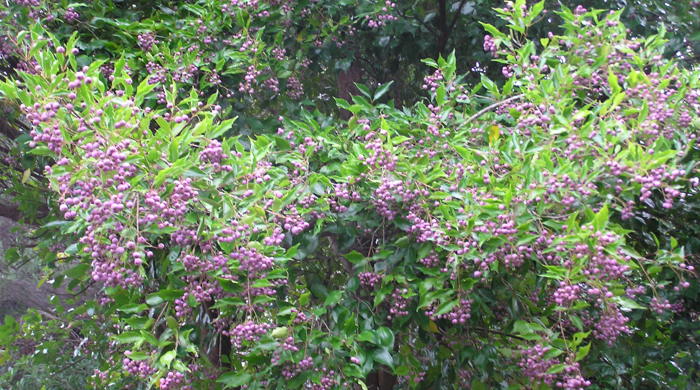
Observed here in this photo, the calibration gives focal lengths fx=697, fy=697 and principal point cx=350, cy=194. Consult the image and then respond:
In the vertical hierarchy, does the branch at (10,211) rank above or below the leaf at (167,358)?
below

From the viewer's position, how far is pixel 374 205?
296 cm

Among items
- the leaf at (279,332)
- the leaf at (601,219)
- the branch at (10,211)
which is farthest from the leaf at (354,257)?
the branch at (10,211)

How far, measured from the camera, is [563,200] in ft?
8.27

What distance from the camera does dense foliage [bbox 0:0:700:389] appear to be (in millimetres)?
2338

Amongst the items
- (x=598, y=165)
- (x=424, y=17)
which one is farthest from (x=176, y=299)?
(x=424, y=17)

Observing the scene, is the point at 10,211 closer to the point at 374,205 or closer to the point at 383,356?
the point at 374,205

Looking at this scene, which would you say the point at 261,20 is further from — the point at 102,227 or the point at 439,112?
the point at 102,227

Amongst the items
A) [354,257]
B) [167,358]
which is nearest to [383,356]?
[354,257]

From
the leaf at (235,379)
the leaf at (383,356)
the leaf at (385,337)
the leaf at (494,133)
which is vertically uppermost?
the leaf at (494,133)

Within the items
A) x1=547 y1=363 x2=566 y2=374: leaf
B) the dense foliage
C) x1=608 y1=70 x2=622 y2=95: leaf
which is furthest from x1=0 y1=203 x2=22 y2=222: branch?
x1=608 y1=70 x2=622 y2=95: leaf

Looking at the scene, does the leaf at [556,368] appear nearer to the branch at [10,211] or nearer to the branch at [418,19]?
the branch at [418,19]

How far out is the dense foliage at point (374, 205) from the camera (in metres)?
2.34

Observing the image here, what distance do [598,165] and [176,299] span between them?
1607 millimetres

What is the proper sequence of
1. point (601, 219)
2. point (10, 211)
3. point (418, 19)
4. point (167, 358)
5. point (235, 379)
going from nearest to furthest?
point (601, 219) < point (167, 358) < point (235, 379) < point (418, 19) < point (10, 211)
